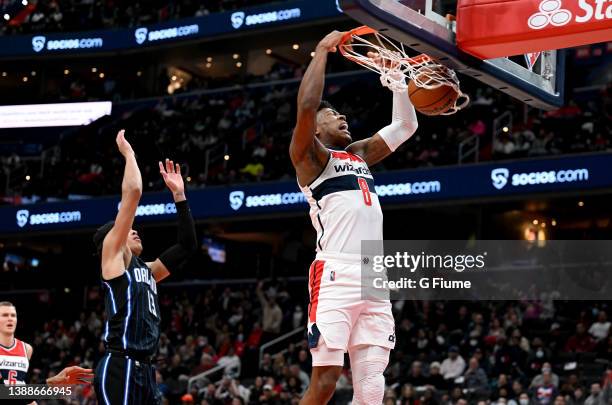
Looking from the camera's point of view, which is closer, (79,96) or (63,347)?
(63,347)

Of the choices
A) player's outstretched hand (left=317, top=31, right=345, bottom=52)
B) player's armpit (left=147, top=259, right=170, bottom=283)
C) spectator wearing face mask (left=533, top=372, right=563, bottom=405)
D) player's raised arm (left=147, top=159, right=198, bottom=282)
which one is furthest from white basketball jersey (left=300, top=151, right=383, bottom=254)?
spectator wearing face mask (left=533, top=372, right=563, bottom=405)

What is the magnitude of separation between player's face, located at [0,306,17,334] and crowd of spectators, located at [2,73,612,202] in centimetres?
1422

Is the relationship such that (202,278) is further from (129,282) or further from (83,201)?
(129,282)

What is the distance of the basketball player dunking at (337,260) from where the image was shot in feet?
20.9

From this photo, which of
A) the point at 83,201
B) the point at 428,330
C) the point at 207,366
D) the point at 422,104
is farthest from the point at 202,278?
the point at 422,104

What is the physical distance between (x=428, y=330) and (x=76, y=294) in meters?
12.8

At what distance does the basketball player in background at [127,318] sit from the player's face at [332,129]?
1258 mm

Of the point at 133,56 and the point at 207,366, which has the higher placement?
the point at 133,56

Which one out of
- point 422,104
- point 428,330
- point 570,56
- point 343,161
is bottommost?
point 428,330

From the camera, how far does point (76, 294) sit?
29.0 meters

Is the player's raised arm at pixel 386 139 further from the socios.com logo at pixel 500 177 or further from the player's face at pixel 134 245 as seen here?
the socios.com logo at pixel 500 177

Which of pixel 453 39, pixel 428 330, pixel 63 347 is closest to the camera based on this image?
pixel 453 39

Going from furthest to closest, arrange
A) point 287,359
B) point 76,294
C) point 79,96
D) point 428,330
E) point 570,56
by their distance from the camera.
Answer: point 79,96, point 76,294, point 570,56, point 287,359, point 428,330

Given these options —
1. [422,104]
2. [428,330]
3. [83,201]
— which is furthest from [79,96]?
[422,104]
